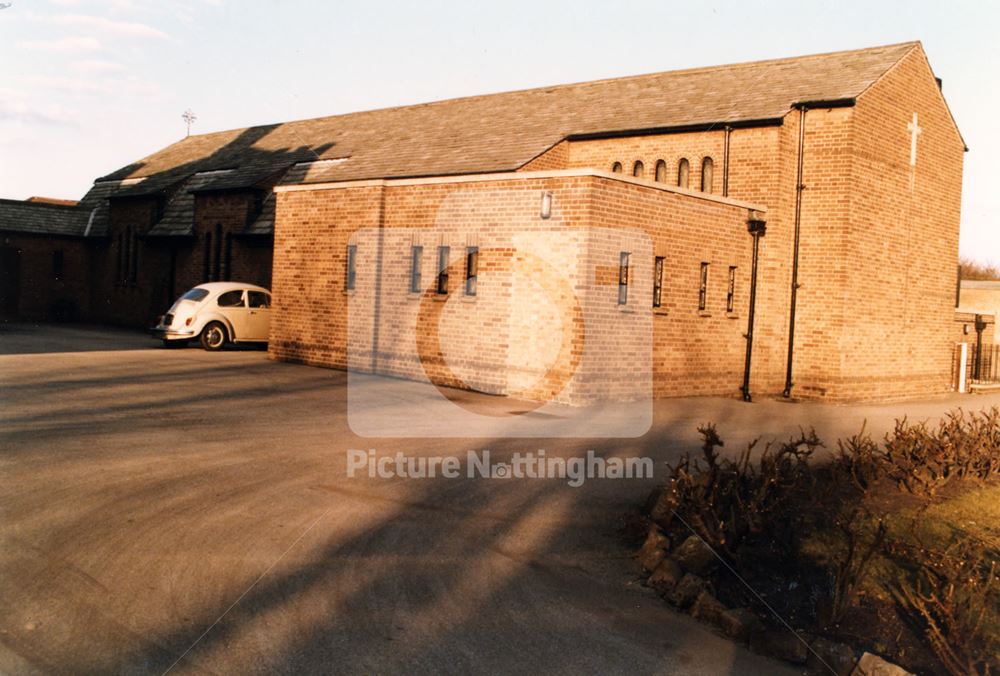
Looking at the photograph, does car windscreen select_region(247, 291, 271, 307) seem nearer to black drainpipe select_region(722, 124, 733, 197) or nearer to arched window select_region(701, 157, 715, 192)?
arched window select_region(701, 157, 715, 192)

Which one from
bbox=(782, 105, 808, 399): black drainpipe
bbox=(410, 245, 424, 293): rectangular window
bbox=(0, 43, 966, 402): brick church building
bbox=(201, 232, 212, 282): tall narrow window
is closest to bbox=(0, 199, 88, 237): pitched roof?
bbox=(201, 232, 212, 282): tall narrow window

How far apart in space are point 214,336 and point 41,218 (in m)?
20.2

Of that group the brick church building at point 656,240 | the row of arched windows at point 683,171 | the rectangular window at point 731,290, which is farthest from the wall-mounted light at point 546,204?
the row of arched windows at point 683,171

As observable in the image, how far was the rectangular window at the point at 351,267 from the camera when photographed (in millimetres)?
19844

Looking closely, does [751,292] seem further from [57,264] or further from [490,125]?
[57,264]

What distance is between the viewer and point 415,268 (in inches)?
729

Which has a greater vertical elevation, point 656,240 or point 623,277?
point 656,240

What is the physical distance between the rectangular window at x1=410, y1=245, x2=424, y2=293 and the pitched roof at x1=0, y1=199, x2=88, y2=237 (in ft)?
84.2

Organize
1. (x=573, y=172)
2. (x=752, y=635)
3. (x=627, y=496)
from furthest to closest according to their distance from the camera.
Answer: (x=573, y=172), (x=627, y=496), (x=752, y=635)

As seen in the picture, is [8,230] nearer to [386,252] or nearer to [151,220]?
[151,220]

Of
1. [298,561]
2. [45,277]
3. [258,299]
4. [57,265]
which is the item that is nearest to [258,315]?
[258,299]

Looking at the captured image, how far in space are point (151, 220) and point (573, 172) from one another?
25216 millimetres

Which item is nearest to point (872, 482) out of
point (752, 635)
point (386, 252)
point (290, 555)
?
point (752, 635)

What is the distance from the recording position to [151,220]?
1398 inches
